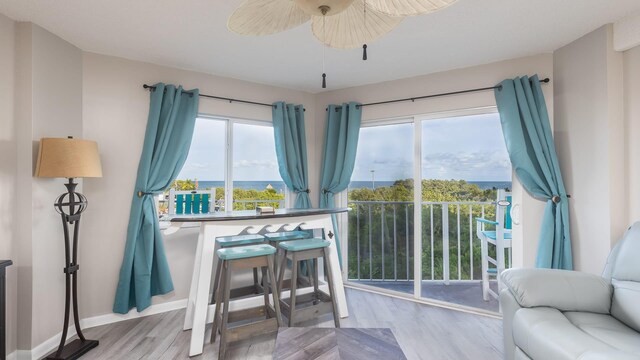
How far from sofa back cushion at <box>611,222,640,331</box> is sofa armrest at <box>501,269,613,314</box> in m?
0.06

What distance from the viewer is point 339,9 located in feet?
3.19

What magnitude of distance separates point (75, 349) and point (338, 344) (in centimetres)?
201

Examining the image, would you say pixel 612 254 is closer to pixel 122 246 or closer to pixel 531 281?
pixel 531 281

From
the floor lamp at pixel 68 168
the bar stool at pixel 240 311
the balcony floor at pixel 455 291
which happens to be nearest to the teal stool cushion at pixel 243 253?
the bar stool at pixel 240 311

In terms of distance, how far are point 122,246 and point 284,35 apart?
2.33 meters

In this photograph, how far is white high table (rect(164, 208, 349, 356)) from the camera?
7.25 feet

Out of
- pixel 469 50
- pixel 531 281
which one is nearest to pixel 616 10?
pixel 469 50

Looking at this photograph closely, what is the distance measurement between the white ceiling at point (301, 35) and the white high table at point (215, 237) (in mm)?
1420

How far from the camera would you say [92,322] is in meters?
2.64

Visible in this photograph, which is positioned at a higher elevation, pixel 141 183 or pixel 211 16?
pixel 211 16

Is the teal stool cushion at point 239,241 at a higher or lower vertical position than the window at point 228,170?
lower

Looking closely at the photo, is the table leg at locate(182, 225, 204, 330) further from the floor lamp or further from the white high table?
the floor lamp

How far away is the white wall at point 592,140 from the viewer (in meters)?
2.24

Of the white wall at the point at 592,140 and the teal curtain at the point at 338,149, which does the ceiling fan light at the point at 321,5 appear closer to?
the white wall at the point at 592,140
